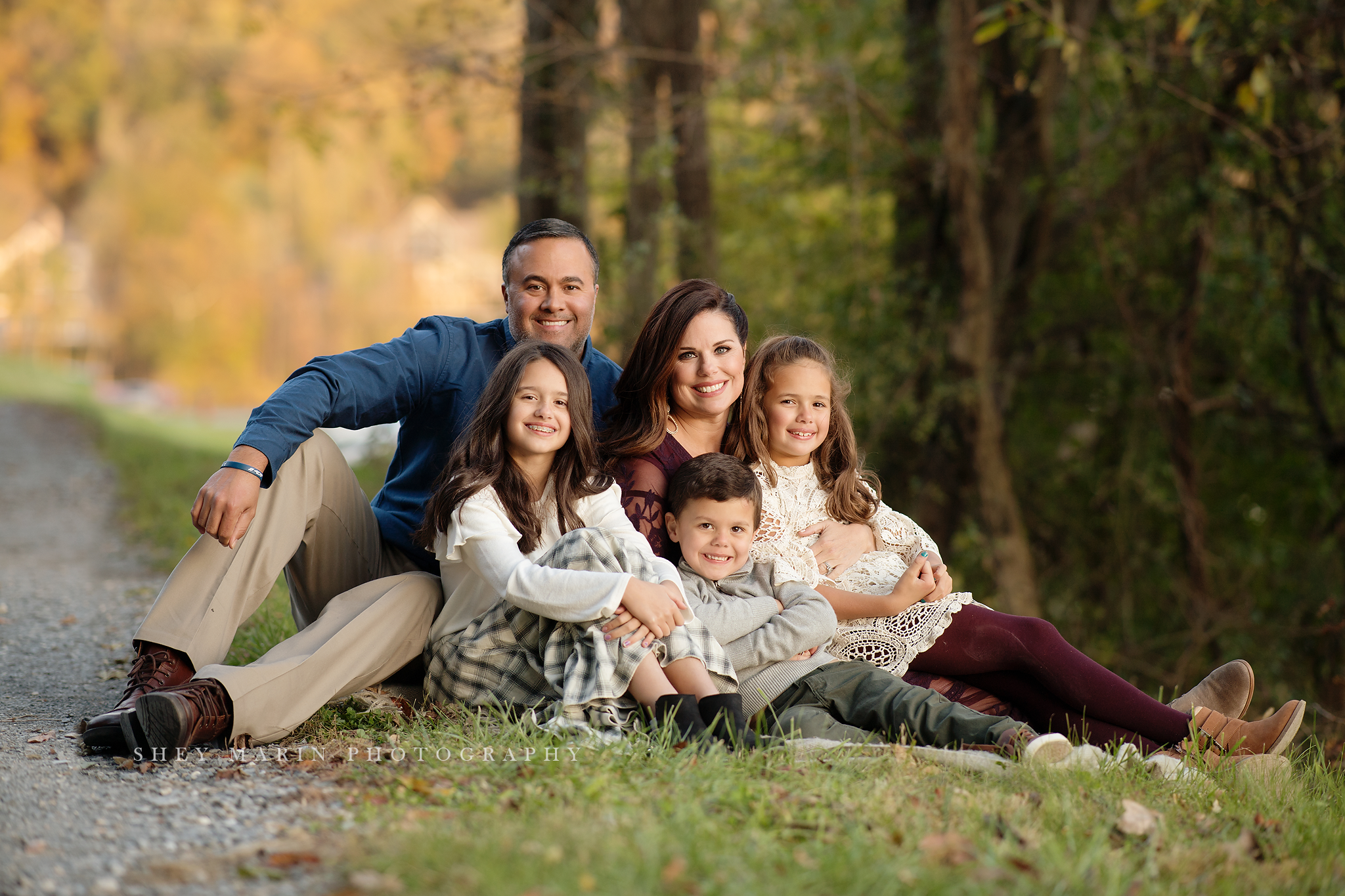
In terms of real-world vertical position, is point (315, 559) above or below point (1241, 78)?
below

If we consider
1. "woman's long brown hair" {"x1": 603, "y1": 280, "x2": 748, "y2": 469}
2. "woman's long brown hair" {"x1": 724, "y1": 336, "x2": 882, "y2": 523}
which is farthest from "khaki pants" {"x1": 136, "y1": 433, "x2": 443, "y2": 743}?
"woman's long brown hair" {"x1": 724, "y1": 336, "x2": 882, "y2": 523}

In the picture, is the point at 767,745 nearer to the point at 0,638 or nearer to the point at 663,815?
the point at 663,815

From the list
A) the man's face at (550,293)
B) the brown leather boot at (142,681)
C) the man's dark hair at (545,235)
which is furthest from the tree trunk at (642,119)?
the brown leather boot at (142,681)

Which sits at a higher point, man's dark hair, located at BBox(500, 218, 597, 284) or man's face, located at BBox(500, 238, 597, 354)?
man's dark hair, located at BBox(500, 218, 597, 284)

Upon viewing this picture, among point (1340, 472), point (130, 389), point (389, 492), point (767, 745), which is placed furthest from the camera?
point (130, 389)

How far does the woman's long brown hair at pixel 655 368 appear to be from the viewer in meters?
3.77

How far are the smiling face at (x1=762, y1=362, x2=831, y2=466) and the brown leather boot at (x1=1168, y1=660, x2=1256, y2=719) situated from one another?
1.42 meters

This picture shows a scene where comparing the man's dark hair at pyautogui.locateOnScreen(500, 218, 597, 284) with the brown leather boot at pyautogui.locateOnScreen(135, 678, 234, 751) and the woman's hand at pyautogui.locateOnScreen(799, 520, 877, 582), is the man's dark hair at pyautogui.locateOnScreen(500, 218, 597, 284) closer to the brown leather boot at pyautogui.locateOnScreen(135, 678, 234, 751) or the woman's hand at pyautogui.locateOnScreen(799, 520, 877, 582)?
the woman's hand at pyautogui.locateOnScreen(799, 520, 877, 582)

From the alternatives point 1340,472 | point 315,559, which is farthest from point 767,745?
point 1340,472

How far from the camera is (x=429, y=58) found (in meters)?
7.66

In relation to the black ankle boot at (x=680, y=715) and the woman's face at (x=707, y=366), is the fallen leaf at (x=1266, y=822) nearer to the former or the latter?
the black ankle boot at (x=680, y=715)

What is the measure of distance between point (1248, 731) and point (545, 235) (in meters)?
2.86

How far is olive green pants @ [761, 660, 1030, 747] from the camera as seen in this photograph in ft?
10.6

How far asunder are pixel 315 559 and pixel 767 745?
1592 mm
